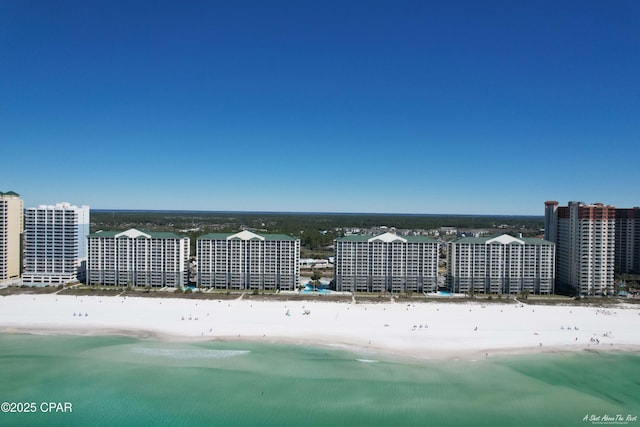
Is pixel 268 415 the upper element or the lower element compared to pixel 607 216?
lower

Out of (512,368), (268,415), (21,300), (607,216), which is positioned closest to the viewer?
(268,415)

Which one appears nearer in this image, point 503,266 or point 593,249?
point 593,249

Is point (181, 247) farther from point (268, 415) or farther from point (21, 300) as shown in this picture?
point (268, 415)

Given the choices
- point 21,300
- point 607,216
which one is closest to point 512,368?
point 607,216

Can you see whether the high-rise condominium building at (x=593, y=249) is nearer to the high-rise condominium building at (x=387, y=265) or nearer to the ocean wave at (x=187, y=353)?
the high-rise condominium building at (x=387, y=265)

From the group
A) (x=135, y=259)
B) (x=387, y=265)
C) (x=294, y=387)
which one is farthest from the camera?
(x=135, y=259)

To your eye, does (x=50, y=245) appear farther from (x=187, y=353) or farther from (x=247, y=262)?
(x=187, y=353)

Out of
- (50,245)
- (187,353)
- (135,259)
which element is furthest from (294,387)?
(50,245)

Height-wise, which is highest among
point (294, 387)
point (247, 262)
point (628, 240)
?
point (628, 240)
